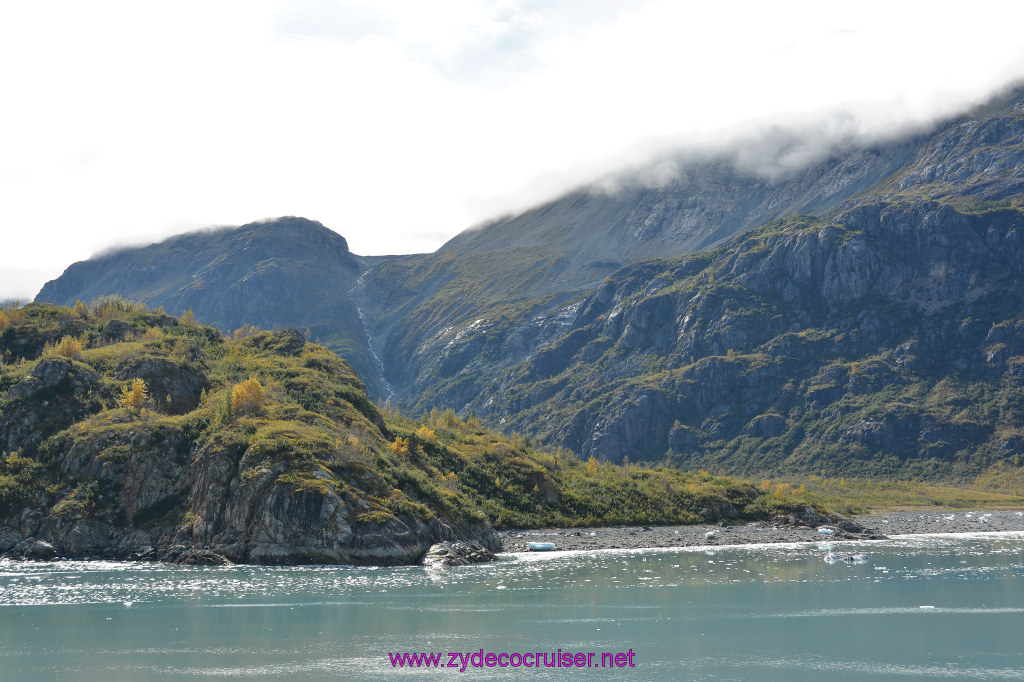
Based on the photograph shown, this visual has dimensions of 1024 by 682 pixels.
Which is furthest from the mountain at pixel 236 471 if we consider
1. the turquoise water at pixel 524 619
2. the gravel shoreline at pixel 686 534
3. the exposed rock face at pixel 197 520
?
the turquoise water at pixel 524 619

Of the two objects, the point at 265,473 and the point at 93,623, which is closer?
the point at 93,623

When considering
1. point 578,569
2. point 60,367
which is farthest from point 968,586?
point 60,367

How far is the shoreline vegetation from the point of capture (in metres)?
115

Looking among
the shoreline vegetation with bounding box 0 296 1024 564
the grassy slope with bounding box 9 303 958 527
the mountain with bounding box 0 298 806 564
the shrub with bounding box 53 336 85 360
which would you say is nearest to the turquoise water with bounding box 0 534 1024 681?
the mountain with bounding box 0 298 806 564

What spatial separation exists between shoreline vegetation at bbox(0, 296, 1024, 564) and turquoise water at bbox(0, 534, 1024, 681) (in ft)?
22.6

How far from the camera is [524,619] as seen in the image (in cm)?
7862

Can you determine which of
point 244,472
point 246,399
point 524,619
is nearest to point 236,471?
point 244,472

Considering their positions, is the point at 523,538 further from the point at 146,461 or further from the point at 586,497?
the point at 146,461

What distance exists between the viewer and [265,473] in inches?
4555

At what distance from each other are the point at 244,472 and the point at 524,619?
53385 millimetres

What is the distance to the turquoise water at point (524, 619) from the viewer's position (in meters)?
62.8

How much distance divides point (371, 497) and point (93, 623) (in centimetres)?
4538

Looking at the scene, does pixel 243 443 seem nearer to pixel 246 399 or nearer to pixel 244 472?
pixel 244 472

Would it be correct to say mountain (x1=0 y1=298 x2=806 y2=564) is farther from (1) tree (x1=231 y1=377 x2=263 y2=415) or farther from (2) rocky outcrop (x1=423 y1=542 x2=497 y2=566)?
(2) rocky outcrop (x1=423 y1=542 x2=497 y2=566)
